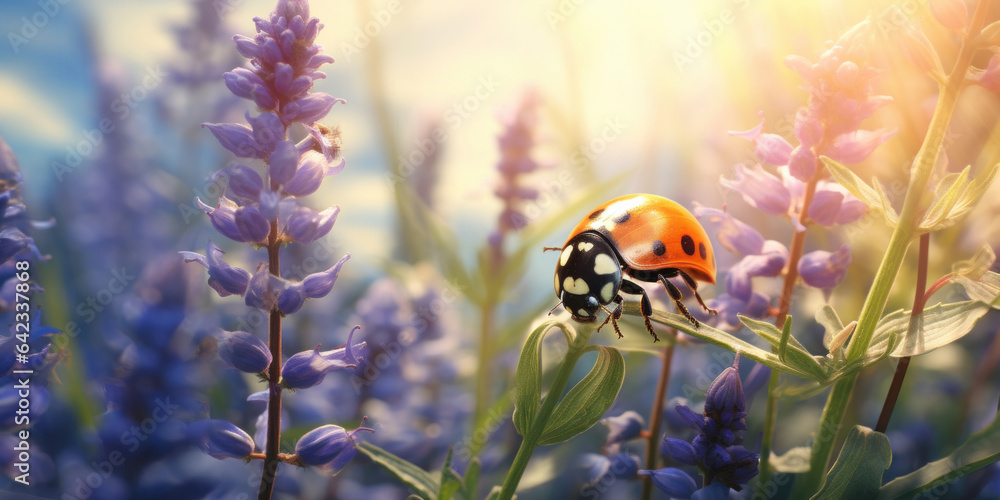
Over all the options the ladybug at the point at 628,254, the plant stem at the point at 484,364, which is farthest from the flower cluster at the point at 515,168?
the ladybug at the point at 628,254

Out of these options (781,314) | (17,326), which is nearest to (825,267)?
(781,314)

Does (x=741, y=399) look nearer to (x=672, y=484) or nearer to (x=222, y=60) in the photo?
(x=672, y=484)

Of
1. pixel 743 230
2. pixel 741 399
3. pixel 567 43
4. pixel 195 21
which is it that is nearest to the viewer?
pixel 741 399

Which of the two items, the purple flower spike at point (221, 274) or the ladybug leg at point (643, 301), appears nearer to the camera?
the purple flower spike at point (221, 274)

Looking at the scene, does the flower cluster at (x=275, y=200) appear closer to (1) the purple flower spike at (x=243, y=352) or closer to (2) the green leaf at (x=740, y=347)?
(1) the purple flower spike at (x=243, y=352)

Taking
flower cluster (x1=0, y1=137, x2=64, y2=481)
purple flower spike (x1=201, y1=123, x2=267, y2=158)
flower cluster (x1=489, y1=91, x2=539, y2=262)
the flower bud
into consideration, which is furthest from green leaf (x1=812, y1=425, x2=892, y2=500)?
flower cluster (x1=489, y1=91, x2=539, y2=262)

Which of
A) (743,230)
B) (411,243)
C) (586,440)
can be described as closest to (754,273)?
(743,230)

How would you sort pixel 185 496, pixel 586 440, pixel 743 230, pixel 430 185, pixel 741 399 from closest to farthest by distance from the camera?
pixel 741 399 < pixel 743 230 < pixel 185 496 < pixel 586 440 < pixel 430 185

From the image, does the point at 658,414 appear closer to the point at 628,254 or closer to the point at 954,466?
the point at 628,254
